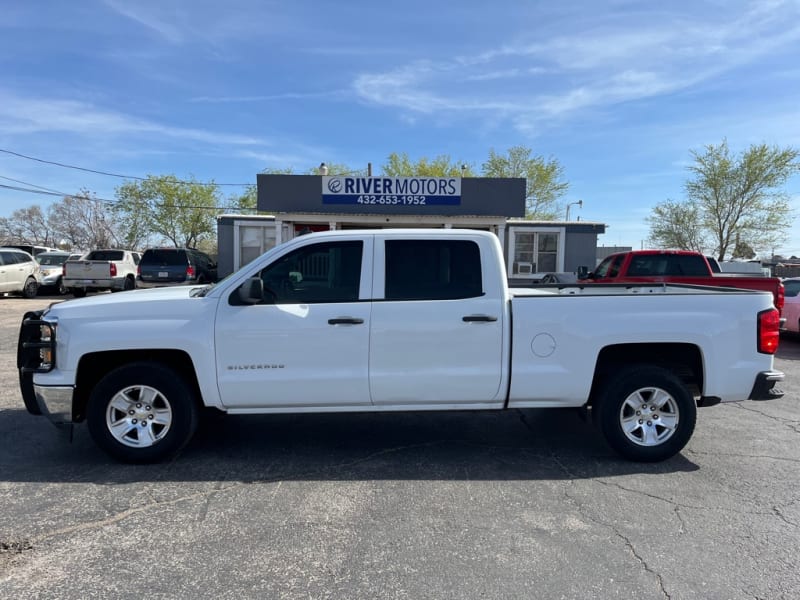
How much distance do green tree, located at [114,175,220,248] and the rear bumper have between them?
41.1 m

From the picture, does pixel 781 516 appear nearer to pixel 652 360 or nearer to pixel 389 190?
pixel 652 360

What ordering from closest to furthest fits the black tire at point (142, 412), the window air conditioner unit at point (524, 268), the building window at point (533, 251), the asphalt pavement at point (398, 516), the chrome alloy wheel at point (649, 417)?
the asphalt pavement at point (398, 516)
the black tire at point (142, 412)
the chrome alloy wheel at point (649, 417)
the building window at point (533, 251)
the window air conditioner unit at point (524, 268)

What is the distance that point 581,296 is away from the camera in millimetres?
4348

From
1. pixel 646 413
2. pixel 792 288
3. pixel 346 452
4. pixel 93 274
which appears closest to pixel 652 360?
pixel 646 413

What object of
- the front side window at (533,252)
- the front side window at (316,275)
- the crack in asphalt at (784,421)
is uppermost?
the front side window at (533,252)

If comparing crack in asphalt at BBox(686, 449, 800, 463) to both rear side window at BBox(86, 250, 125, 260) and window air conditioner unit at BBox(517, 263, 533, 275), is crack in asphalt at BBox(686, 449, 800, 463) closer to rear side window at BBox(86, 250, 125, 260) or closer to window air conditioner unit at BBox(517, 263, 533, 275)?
window air conditioner unit at BBox(517, 263, 533, 275)

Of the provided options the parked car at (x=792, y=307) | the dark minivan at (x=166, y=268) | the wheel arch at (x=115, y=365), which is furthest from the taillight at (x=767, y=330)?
the dark minivan at (x=166, y=268)

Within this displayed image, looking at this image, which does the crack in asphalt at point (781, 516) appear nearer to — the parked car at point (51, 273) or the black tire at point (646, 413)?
the black tire at point (646, 413)

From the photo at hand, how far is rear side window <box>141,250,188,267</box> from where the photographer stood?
17.0 meters

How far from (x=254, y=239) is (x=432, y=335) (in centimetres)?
1722

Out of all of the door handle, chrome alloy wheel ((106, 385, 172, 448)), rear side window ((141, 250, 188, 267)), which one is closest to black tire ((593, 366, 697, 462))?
the door handle

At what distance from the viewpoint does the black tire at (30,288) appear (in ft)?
59.2

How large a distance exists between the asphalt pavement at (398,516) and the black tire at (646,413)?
0.52 feet

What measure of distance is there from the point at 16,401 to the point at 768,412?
8568 millimetres
